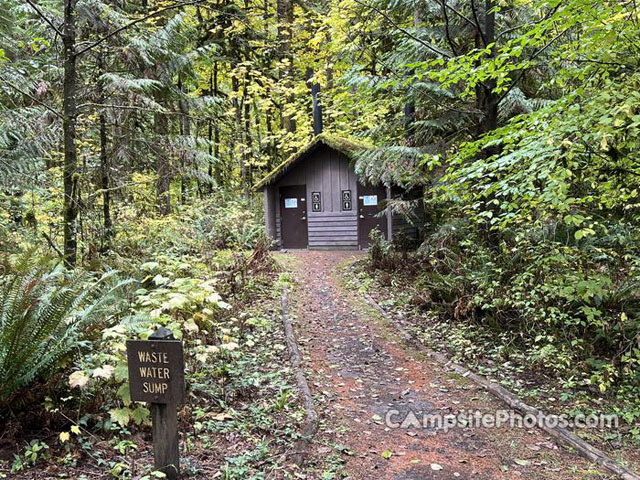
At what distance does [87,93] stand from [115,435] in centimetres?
879

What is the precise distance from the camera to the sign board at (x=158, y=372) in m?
3.04

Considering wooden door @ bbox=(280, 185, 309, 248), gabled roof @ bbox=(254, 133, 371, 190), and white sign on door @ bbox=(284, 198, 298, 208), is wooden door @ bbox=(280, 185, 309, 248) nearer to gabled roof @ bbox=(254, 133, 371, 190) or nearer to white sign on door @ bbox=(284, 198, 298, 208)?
white sign on door @ bbox=(284, 198, 298, 208)

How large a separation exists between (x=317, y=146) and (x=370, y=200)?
306cm

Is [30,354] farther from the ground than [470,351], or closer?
farther from the ground

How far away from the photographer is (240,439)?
13.1ft

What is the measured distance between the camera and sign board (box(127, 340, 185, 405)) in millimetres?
3041

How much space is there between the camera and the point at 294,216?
1795 centimetres

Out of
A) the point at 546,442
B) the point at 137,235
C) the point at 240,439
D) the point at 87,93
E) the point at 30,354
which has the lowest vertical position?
the point at 546,442

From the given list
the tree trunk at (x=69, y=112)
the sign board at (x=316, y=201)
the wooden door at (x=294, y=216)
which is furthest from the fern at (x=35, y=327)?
the wooden door at (x=294, y=216)

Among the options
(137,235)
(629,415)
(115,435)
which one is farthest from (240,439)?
(137,235)

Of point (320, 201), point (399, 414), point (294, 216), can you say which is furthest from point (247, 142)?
point (399, 414)

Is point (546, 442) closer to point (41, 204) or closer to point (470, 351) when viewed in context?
point (470, 351)

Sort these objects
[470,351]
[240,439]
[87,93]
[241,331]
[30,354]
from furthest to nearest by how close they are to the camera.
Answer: [87,93], [241,331], [470,351], [240,439], [30,354]

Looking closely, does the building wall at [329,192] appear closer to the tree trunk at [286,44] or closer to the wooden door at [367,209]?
the wooden door at [367,209]
